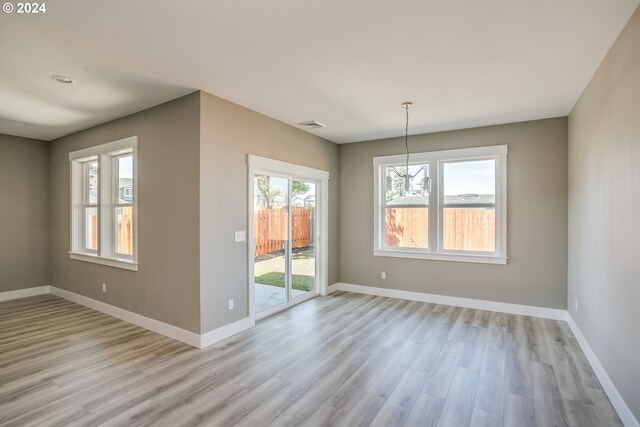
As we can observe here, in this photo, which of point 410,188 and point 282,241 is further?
point 410,188

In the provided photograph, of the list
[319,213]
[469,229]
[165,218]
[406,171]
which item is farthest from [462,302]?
[165,218]

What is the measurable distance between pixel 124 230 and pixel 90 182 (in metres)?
1.42

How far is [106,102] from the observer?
3.74 metres

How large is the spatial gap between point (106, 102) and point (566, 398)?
5360 millimetres

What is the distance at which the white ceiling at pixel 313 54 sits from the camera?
207 cm

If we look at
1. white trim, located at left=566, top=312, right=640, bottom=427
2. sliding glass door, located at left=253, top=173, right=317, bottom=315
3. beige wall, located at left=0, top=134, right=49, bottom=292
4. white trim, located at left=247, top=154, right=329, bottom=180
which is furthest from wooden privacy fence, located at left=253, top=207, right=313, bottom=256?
beige wall, located at left=0, top=134, right=49, bottom=292

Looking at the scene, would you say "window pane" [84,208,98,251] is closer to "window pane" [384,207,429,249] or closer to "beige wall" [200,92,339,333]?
"beige wall" [200,92,339,333]

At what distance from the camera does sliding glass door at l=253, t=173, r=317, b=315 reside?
14.5 feet

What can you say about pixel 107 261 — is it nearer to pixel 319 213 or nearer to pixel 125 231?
pixel 125 231

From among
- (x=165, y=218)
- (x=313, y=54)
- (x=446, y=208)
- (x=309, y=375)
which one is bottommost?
(x=309, y=375)

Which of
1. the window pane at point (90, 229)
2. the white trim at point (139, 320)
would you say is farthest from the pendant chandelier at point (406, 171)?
the window pane at point (90, 229)

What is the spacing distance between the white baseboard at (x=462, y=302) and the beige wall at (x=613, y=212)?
2.91 ft

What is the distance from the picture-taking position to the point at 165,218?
3779mm

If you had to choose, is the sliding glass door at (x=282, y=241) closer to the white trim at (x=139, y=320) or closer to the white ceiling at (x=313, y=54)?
the white trim at (x=139, y=320)
